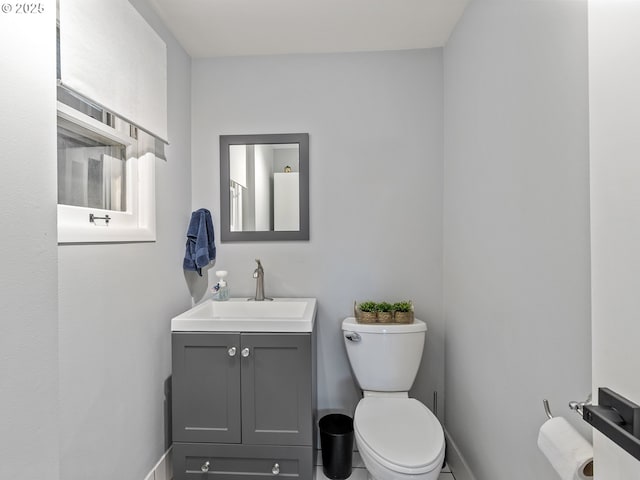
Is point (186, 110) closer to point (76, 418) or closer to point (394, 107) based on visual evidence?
point (394, 107)

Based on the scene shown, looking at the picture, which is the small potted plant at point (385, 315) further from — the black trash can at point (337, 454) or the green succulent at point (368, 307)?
the black trash can at point (337, 454)

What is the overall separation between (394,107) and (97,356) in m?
1.95

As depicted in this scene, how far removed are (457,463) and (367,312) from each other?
35.8 inches

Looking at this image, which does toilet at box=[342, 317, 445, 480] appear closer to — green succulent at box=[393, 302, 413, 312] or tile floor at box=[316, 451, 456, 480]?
green succulent at box=[393, 302, 413, 312]

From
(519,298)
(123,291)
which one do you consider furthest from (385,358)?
(123,291)

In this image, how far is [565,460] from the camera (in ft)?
2.60

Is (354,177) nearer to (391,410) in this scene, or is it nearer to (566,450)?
(391,410)

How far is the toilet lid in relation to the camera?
1.22m

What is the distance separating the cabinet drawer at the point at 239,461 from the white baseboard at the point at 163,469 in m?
0.09

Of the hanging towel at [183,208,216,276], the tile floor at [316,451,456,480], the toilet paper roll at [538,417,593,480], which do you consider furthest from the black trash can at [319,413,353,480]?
the hanging towel at [183,208,216,276]

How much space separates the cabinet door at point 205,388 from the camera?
59.9 inches

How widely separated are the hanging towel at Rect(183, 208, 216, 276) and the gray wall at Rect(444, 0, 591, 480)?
4.68ft

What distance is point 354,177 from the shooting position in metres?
1.99

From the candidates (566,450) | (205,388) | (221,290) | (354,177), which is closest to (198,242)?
(221,290)
